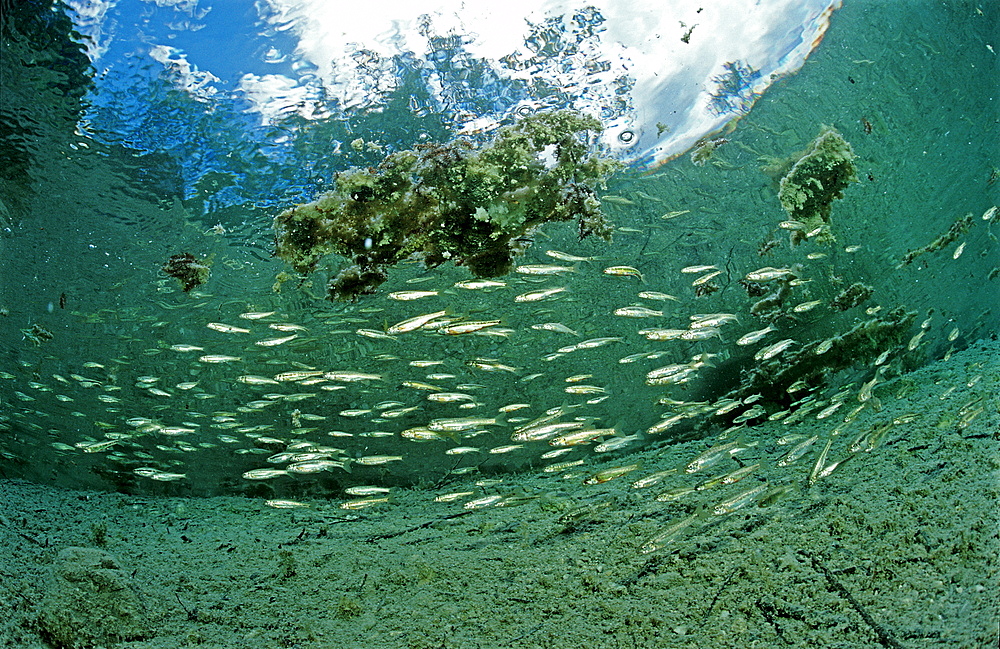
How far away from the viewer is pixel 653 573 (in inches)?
168

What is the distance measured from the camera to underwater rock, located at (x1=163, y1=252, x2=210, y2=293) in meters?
6.95

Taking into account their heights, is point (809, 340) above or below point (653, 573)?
above

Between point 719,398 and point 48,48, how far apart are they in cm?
953

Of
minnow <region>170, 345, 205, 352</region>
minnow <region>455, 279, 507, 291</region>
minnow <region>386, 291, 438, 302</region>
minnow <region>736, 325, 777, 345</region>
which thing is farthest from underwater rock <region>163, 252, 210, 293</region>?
minnow <region>736, 325, 777, 345</region>

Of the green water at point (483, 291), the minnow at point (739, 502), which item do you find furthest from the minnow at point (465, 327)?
the minnow at point (739, 502)

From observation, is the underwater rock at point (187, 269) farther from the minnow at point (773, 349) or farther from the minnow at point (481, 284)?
the minnow at point (773, 349)

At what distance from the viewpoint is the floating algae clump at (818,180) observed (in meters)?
6.47

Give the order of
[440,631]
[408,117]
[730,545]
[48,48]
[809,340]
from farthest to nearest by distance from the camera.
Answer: [809,340], [408,117], [48,48], [730,545], [440,631]

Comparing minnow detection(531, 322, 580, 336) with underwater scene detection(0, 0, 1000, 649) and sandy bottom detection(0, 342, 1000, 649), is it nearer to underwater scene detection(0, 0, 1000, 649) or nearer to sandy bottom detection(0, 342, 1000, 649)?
underwater scene detection(0, 0, 1000, 649)

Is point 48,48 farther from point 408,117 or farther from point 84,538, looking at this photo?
point 84,538

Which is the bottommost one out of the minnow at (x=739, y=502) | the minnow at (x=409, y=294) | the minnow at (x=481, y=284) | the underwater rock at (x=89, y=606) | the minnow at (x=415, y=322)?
the minnow at (x=739, y=502)

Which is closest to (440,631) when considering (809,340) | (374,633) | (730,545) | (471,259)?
(374,633)

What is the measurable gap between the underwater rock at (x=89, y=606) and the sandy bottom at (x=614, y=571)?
0.02 meters

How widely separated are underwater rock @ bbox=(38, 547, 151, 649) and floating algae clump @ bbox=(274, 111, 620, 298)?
3.97 m
